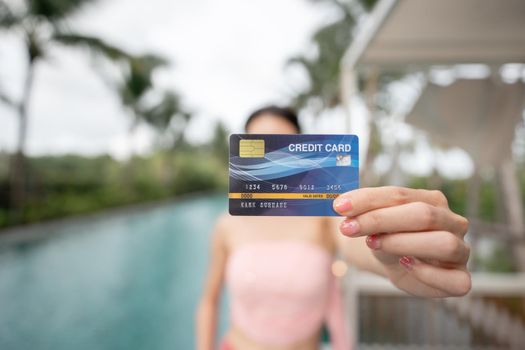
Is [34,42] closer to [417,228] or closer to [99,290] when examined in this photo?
[99,290]

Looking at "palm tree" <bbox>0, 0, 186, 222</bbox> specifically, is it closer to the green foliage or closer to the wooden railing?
the green foliage

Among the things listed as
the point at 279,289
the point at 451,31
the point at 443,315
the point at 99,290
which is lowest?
the point at 99,290

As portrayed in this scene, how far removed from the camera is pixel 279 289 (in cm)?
102

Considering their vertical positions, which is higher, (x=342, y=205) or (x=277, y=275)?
(x=342, y=205)

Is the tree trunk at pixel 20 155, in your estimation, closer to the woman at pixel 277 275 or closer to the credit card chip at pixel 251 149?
the woman at pixel 277 275

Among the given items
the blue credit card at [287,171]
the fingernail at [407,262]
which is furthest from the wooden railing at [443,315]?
the blue credit card at [287,171]

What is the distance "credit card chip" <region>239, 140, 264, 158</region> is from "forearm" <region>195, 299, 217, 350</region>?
0.89 metres

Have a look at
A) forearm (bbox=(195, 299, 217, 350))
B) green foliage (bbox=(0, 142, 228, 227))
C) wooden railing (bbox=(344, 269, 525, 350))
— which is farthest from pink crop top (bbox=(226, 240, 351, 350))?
green foliage (bbox=(0, 142, 228, 227))

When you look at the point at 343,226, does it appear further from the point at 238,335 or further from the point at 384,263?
the point at 238,335

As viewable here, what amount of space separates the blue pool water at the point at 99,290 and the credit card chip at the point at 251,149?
3008mm

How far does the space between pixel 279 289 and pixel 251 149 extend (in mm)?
671

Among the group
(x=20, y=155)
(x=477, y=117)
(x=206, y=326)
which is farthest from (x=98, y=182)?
(x=477, y=117)

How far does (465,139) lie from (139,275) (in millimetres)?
7292

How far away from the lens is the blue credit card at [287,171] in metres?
0.48
